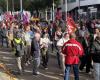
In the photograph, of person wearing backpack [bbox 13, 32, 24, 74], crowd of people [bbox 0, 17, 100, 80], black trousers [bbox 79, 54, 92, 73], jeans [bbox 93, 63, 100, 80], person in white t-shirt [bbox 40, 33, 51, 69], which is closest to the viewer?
jeans [bbox 93, 63, 100, 80]

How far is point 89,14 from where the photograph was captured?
210 ft

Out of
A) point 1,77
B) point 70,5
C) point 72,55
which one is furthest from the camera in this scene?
point 70,5

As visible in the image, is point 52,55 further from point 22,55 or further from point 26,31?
point 22,55

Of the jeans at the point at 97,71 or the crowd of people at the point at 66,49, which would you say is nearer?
the jeans at the point at 97,71

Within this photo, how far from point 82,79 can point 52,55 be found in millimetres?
8148

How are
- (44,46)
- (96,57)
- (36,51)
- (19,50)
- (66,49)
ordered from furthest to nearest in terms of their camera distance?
(44,46) < (36,51) < (19,50) < (66,49) < (96,57)

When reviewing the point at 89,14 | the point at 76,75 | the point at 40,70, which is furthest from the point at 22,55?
the point at 89,14

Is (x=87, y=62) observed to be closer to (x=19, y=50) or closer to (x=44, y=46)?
(x=44, y=46)

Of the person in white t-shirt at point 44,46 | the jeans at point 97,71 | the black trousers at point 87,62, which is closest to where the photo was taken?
the jeans at point 97,71

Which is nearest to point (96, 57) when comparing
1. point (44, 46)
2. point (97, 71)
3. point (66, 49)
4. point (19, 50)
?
point (97, 71)

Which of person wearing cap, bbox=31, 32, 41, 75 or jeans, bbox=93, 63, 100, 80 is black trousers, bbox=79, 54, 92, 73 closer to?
person wearing cap, bbox=31, 32, 41, 75

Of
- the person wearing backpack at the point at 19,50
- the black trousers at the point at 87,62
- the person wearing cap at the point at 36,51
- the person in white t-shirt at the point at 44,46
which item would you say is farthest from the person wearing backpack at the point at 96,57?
the person in white t-shirt at the point at 44,46

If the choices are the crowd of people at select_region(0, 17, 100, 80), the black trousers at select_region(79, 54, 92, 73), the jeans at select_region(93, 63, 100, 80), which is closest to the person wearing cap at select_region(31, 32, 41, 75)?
the crowd of people at select_region(0, 17, 100, 80)

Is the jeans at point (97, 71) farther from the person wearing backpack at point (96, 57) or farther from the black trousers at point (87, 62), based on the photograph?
the black trousers at point (87, 62)
